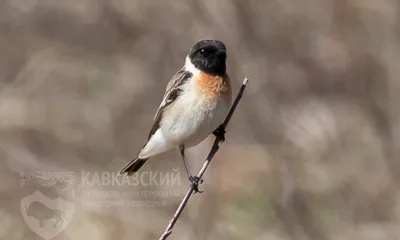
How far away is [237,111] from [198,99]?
7.18ft

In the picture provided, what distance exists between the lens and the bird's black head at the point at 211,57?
159 inches

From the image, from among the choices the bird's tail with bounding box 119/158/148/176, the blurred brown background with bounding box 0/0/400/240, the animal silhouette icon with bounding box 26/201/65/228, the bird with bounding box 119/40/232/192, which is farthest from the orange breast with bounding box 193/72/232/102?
the animal silhouette icon with bounding box 26/201/65/228

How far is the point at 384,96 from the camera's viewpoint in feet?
18.9

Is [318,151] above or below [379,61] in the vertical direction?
below

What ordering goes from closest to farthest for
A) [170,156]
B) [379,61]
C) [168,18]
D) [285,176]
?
[285,176]
[379,61]
[170,156]
[168,18]

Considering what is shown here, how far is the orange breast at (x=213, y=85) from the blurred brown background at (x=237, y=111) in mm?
1109

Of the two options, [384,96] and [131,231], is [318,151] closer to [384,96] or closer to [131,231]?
[384,96]

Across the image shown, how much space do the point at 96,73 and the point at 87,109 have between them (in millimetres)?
486

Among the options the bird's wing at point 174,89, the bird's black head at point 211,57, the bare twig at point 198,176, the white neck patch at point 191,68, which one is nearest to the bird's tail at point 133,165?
the bird's wing at point 174,89

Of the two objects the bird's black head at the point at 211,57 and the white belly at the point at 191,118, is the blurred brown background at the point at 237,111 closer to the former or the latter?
the white belly at the point at 191,118

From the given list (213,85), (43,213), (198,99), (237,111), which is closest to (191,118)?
(198,99)

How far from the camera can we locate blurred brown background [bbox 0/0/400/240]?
19.0 feet

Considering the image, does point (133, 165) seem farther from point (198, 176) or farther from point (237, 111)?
point (237, 111)

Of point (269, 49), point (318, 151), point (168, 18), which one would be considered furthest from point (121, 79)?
point (318, 151)
